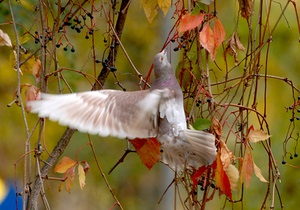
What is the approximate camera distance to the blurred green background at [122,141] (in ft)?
14.2

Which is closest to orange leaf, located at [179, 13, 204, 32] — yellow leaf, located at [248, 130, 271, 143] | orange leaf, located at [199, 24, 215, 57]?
orange leaf, located at [199, 24, 215, 57]

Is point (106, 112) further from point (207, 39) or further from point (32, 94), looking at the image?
point (207, 39)

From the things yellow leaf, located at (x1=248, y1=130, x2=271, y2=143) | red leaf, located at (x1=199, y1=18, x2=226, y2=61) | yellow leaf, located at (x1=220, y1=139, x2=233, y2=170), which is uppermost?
red leaf, located at (x1=199, y1=18, x2=226, y2=61)

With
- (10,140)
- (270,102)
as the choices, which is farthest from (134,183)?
(270,102)

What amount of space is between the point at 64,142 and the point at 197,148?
473 millimetres

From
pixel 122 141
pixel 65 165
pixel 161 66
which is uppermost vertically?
pixel 161 66

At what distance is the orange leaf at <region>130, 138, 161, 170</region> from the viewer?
2.12 meters

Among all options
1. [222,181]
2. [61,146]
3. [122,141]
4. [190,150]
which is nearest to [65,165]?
[61,146]

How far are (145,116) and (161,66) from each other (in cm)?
17

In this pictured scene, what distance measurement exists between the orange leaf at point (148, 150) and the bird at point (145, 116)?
0.03 meters

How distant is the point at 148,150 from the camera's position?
2.14 meters

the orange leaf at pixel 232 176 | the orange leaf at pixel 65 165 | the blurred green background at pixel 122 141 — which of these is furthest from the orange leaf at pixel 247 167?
the blurred green background at pixel 122 141

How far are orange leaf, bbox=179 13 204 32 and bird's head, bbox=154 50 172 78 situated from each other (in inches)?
7.1

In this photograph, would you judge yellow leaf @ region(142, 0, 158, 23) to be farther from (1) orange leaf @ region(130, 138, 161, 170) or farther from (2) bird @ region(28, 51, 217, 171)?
(1) orange leaf @ region(130, 138, 161, 170)
